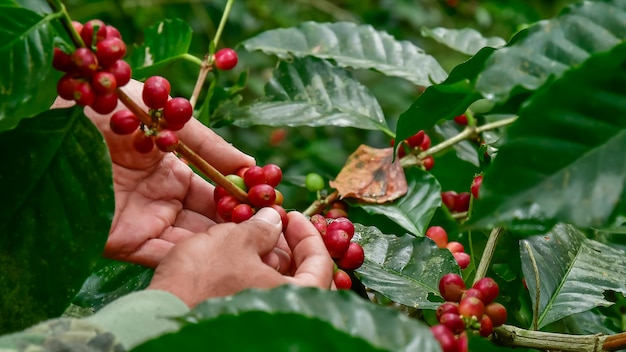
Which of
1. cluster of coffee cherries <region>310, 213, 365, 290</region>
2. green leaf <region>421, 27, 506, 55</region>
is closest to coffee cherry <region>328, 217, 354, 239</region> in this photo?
cluster of coffee cherries <region>310, 213, 365, 290</region>

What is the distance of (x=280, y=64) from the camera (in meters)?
1.60

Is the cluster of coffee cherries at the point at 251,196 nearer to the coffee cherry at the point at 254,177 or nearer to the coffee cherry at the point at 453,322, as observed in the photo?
→ the coffee cherry at the point at 254,177

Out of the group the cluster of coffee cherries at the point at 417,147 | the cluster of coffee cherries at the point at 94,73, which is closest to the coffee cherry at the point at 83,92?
the cluster of coffee cherries at the point at 94,73

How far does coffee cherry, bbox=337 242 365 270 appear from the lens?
1.10m

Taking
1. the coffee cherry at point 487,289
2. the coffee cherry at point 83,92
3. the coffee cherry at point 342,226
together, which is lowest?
the coffee cherry at point 342,226

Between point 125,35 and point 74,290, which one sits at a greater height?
point 74,290

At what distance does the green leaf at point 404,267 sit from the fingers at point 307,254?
4.2 inches

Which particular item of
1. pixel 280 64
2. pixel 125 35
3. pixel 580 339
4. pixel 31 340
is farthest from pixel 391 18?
pixel 31 340

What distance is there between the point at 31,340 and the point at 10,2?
0.41 meters

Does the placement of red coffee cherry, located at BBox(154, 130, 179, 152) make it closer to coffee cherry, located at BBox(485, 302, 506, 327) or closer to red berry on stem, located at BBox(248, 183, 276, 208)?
red berry on stem, located at BBox(248, 183, 276, 208)

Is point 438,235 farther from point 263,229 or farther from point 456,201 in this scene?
point 263,229

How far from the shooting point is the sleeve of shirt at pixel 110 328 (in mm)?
674

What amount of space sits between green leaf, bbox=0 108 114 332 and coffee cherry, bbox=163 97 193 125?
0.10 meters

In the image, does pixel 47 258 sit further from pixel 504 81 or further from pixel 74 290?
pixel 504 81
